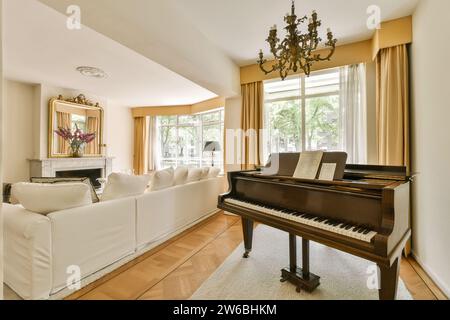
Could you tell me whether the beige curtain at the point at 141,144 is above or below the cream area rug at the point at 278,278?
above

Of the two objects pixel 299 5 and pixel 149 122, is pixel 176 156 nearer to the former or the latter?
pixel 149 122

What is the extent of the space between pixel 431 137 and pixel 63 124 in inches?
255

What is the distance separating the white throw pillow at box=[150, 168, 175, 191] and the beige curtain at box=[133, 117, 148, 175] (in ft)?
13.8

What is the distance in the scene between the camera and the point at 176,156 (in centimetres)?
688

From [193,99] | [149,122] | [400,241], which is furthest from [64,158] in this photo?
[400,241]

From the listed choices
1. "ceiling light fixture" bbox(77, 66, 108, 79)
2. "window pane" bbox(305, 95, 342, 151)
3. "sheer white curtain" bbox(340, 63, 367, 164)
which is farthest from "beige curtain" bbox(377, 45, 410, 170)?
"ceiling light fixture" bbox(77, 66, 108, 79)

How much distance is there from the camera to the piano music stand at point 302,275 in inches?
71.0

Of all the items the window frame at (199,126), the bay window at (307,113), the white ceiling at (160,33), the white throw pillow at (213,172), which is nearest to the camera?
the white ceiling at (160,33)

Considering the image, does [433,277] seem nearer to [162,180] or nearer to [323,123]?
[323,123]

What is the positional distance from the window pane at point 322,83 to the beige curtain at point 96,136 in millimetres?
5159

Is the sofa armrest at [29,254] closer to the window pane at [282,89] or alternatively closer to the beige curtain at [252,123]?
the beige curtain at [252,123]

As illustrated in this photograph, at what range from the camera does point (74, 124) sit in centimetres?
520

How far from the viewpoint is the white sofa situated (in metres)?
1.63

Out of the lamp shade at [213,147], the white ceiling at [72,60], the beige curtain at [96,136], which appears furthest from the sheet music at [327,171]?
the beige curtain at [96,136]
